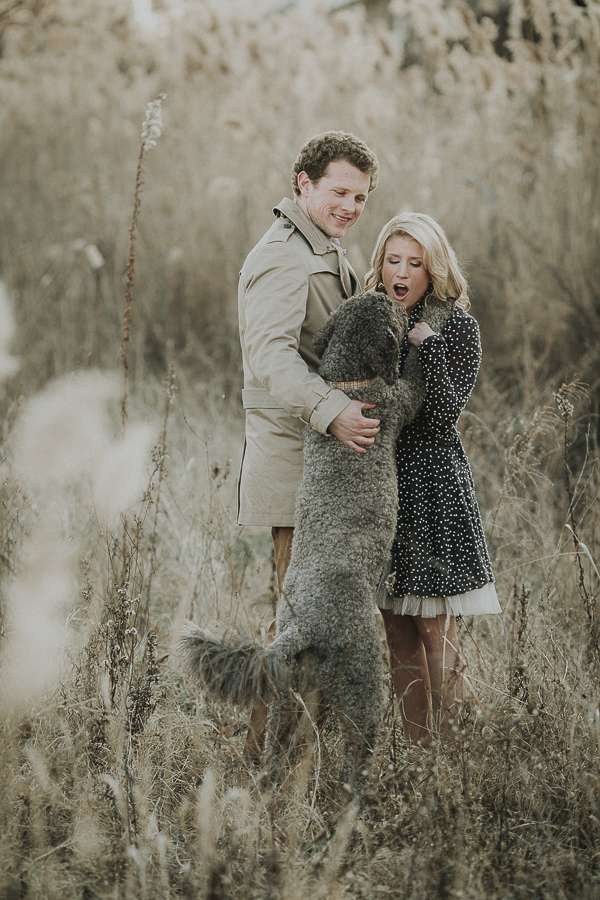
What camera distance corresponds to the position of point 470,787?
7.41 feet

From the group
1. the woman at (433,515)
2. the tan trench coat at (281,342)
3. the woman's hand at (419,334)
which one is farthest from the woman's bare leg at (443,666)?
the woman's hand at (419,334)

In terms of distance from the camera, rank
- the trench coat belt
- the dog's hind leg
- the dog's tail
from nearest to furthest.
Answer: the dog's tail → the dog's hind leg → the trench coat belt

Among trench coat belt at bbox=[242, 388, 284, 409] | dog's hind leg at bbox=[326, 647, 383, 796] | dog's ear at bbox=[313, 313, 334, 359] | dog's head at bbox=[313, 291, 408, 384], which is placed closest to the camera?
dog's hind leg at bbox=[326, 647, 383, 796]

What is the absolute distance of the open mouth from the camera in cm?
271

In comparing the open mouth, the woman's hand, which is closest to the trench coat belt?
the woman's hand

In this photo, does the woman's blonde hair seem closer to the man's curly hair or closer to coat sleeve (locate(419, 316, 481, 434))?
coat sleeve (locate(419, 316, 481, 434))

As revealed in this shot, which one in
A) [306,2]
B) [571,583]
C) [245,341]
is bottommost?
[571,583]

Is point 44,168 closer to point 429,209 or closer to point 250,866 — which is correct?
point 429,209

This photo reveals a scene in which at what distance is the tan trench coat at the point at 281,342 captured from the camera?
2400 mm

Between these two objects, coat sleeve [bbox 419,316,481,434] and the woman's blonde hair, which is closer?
coat sleeve [bbox 419,316,481,434]

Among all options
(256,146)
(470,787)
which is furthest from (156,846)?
(256,146)

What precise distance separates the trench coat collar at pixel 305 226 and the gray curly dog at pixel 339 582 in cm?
30

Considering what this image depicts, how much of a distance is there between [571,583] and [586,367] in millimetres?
2334

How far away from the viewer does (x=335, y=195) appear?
2607mm
